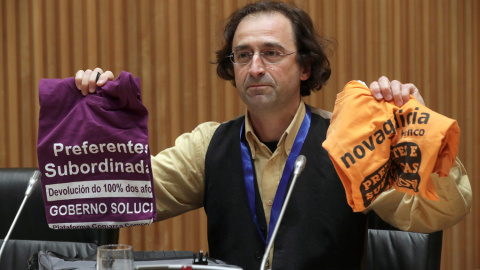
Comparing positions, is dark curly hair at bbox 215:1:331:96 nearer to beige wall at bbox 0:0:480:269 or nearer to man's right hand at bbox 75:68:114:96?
man's right hand at bbox 75:68:114:96

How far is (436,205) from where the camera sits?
1.62 m

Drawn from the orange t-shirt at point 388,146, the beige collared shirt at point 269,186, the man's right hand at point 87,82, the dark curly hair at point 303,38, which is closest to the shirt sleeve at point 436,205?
the beige collared shirt at point 269,186

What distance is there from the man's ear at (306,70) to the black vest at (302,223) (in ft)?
0.75

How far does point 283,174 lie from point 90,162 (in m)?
0.56

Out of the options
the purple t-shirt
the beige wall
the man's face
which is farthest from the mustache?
the beige wall

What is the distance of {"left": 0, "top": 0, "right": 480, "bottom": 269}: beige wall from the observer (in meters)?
3.03

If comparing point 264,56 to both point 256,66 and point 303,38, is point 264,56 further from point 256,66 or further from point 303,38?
point 303,38

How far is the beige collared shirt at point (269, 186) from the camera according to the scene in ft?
5.28

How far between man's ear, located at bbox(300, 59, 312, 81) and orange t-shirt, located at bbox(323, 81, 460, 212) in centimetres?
63

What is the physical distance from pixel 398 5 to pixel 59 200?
90.3 inches

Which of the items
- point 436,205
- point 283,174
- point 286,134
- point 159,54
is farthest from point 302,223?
point 159,54

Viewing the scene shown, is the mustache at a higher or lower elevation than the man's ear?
lower

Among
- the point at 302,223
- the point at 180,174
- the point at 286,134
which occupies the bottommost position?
the point at 302,223

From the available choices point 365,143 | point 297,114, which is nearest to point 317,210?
point 297,114
